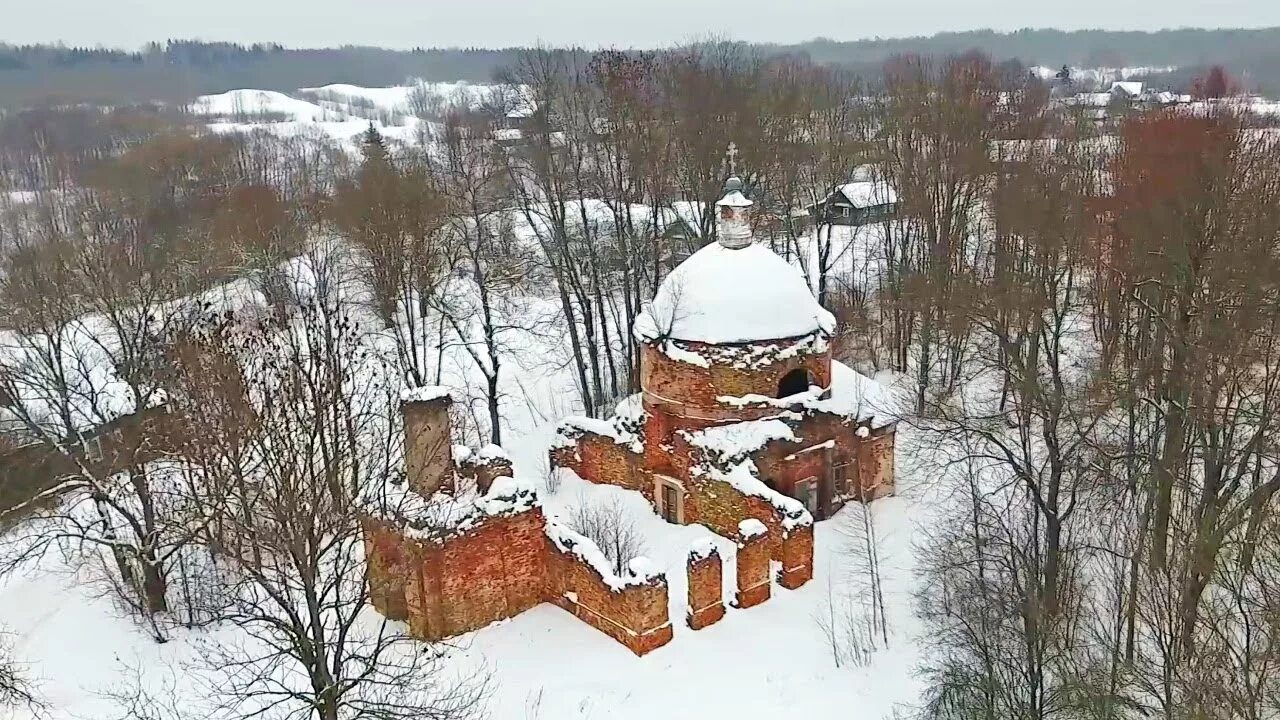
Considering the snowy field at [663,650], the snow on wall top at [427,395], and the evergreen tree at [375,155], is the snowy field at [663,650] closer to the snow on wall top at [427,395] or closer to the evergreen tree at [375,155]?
the snow on wall top at [427,395]

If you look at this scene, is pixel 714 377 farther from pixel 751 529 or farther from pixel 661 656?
pixel 661 656

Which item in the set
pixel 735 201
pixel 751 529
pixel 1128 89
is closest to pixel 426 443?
Answer: pixel 751 529

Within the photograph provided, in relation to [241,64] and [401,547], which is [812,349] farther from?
[241,64]

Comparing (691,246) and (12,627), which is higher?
(691,246)

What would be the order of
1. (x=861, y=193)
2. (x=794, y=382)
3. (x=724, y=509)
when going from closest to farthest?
(x=724, y=509)
(x=794, y=382)
(x=861, y=193)

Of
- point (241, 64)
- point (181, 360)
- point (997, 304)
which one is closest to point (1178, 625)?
point (997, 304)

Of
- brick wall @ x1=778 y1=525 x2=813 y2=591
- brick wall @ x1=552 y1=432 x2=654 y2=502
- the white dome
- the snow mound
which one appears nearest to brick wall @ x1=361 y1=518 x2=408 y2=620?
brick wall @ x1=552 y1=432 x2=654 y2=502

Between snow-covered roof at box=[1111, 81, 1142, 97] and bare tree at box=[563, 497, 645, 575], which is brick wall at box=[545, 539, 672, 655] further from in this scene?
snow-covered roof at box=[1111, 81, 1142, 97]
